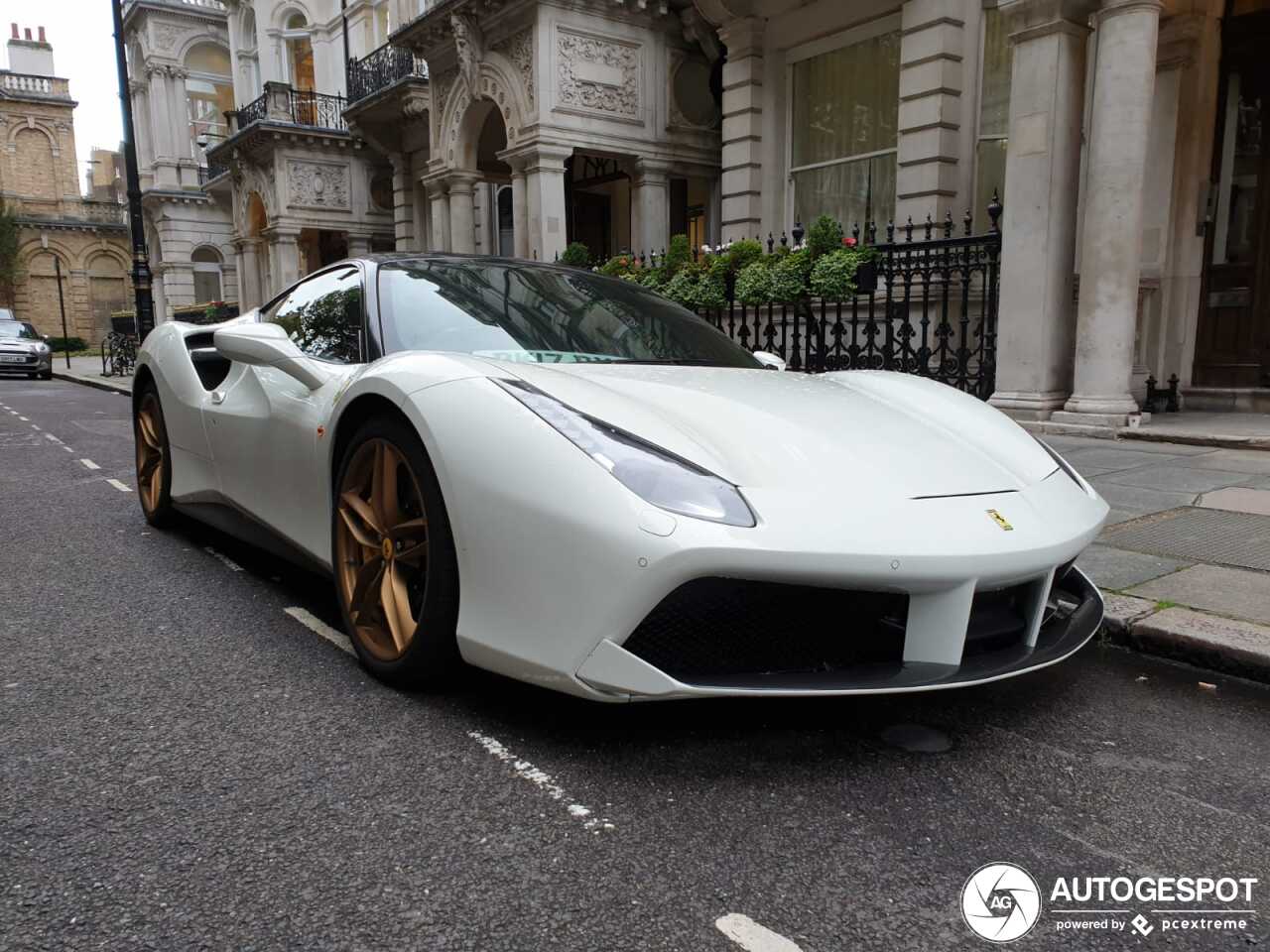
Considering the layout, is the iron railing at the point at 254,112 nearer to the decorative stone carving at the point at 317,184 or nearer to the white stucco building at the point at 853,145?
the white stucco building at the point at 853,145

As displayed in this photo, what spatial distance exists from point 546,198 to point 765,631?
44.0 ft

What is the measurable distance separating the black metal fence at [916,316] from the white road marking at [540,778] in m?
5.97

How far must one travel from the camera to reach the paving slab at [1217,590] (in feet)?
11.1

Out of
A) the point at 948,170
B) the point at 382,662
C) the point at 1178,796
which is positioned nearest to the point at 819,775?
the point at 1178,796

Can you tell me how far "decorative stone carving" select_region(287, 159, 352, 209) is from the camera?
79.7ft

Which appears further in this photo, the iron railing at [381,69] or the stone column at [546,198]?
the iron railing at [381,69]

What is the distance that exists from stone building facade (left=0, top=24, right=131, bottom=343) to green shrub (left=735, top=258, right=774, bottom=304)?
161 ft

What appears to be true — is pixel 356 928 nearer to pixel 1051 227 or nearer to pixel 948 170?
pixel 1051 227

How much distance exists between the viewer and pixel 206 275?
38438 millimetres

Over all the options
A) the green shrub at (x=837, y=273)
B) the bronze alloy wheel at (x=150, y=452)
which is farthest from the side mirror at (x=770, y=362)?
the green shrub at (x=837, y=273)

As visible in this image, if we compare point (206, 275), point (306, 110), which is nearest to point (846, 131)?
point (306, 110)

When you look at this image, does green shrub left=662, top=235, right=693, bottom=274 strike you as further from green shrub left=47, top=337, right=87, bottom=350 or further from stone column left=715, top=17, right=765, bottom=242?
green shrub left=47, top=337, right=87, bottom=350

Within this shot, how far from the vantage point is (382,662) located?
2.77m

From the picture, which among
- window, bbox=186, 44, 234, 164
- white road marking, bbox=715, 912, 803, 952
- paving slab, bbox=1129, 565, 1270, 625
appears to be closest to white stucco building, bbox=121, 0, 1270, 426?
paving slab, bbox=1129, 565, 1270, 625
